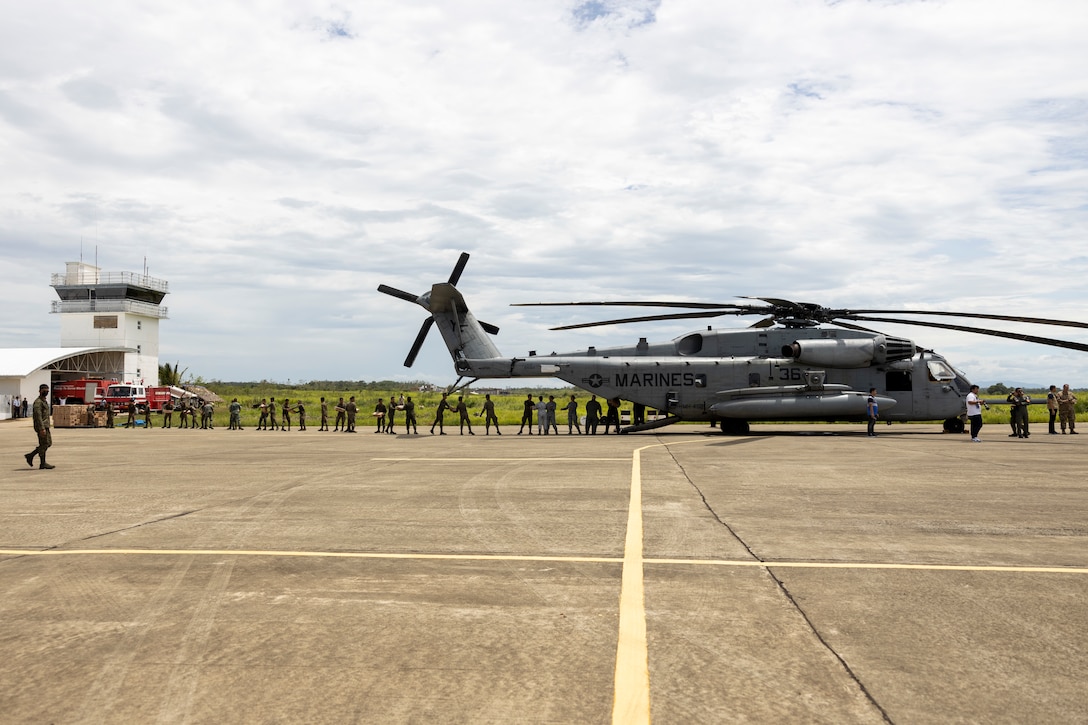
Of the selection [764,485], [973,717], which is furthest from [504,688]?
[764,485]

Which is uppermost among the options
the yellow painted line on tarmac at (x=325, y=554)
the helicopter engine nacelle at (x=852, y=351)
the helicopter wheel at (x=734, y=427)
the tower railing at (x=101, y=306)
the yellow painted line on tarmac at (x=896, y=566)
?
the tower railing at (x=101, y=306)

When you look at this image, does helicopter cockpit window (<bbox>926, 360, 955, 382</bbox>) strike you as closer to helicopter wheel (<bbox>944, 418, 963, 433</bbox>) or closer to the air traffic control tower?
helicopter wheel (<bbox>944, 418, 963, 433</bbox>)

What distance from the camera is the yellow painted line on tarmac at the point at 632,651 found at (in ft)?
11.1

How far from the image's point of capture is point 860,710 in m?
3.38

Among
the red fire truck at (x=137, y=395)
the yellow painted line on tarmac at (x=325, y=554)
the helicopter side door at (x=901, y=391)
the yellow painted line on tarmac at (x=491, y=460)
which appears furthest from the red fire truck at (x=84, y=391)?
the yellow painted line on tarmac at (x=325, y=554)

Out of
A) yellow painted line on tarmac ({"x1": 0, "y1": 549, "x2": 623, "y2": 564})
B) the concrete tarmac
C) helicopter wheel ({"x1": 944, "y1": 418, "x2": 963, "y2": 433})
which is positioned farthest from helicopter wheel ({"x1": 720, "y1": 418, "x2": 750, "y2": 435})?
yellow painted line on tarmac ({"x1": 0, "y1": 549, "x2": 623, "y2": 564})

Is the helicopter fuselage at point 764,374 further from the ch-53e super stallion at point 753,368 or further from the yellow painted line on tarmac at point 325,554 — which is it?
the yellow painted line on tarmac at point 325,554

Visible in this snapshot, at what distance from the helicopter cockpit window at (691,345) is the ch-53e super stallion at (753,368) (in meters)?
0.03

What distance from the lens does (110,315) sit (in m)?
60.3

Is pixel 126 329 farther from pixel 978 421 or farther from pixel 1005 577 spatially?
pixel 1005 577

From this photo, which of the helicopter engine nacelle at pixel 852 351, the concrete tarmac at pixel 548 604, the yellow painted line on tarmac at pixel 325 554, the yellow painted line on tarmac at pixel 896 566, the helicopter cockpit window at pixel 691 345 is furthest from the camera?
the helicopter cockpit window at pixel 691 345

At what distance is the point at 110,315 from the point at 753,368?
54.7m

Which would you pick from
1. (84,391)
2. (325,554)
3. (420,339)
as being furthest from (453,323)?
(84,391)

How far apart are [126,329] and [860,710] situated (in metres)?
66.6
